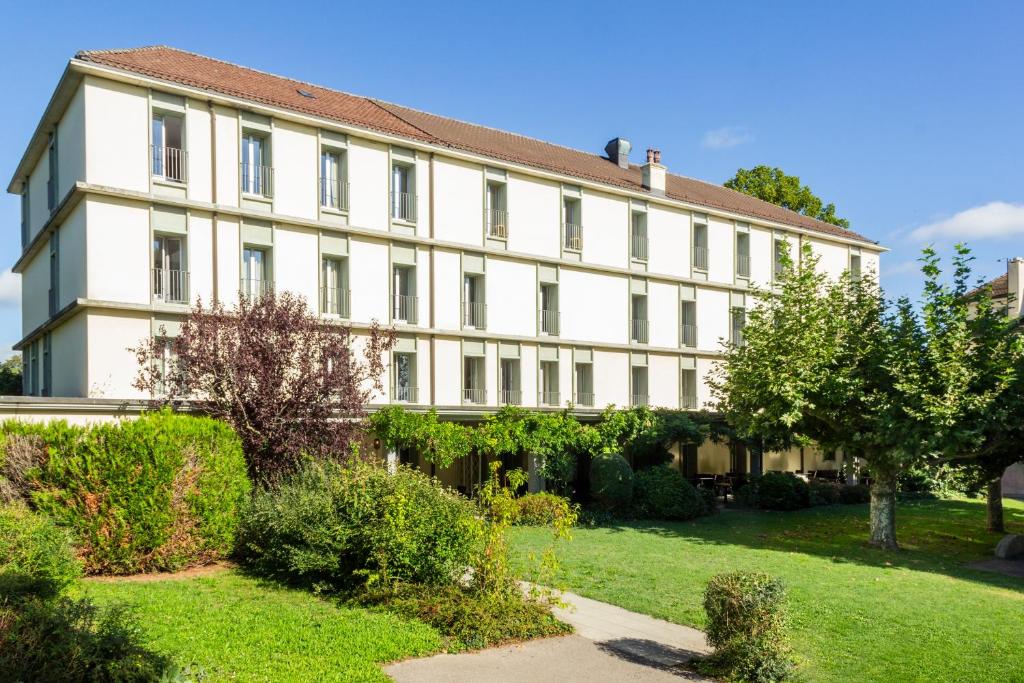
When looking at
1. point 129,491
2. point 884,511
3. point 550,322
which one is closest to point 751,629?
point 129,491

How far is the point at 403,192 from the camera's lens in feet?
91.4

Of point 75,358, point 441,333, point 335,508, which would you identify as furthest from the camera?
point 441,333

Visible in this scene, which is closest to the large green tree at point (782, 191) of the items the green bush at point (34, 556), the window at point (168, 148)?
the window at point (168, 148)

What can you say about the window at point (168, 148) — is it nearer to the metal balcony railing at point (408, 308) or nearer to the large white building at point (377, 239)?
the large white building at point (377, 239)

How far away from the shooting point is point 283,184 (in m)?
24.9

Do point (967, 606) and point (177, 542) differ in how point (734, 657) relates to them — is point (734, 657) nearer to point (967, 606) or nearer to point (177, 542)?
point (967, 606)

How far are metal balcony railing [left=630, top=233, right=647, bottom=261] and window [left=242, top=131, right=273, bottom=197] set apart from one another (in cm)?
1538

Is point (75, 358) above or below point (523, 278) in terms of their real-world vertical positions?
below

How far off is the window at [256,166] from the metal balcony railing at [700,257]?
19.0 metres

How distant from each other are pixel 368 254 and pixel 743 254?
18921 millimetres

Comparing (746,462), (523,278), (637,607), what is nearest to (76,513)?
(637,607)

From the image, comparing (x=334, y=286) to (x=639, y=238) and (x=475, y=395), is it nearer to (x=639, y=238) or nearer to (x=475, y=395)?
(x=475, y=395)

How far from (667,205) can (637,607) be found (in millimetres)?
24457

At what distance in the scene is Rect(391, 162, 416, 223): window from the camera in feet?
90.4
